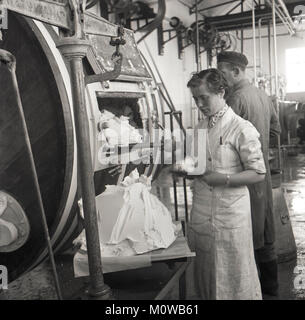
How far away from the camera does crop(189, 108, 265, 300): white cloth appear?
195cm

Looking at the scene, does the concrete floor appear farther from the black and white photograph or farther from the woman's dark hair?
the woman's dark hair

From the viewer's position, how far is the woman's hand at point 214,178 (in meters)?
1.90

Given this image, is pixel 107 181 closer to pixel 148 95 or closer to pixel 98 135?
pixel 98 135

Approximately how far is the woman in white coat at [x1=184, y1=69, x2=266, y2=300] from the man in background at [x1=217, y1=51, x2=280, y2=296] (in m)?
0.51

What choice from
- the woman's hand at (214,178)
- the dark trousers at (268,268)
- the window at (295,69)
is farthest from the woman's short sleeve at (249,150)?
the window at (295,69)

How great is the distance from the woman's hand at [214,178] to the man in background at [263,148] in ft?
2.19

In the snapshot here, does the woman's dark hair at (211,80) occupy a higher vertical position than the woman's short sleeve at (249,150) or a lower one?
higher

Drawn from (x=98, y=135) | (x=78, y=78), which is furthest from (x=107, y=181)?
(x=78, y=78)

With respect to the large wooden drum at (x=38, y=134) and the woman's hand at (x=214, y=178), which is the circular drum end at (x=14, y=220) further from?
the woman's hand at (x=214, y=178)

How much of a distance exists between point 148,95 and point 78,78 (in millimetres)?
1955
